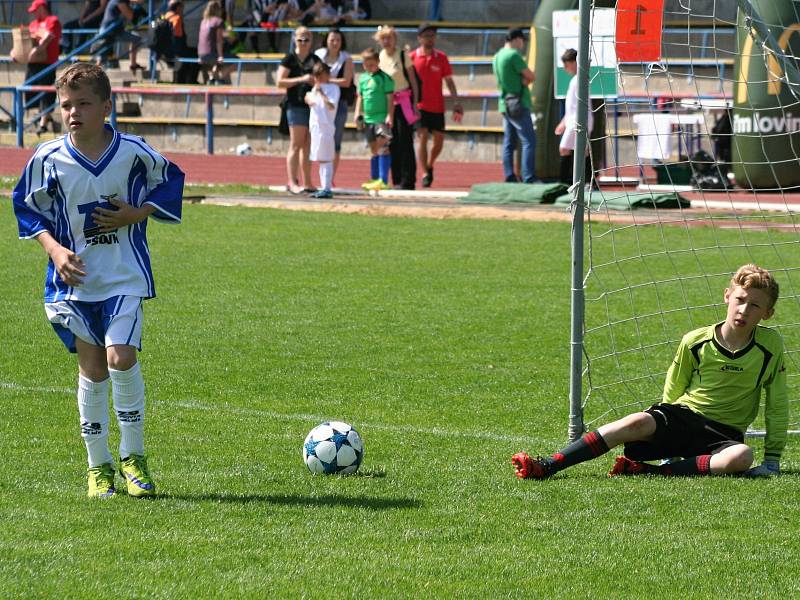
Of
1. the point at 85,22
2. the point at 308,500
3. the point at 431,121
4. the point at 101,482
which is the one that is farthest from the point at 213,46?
the point at 308,500

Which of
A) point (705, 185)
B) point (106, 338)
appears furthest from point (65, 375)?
point (705, 185)

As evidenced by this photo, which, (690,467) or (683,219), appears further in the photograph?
(683,219)

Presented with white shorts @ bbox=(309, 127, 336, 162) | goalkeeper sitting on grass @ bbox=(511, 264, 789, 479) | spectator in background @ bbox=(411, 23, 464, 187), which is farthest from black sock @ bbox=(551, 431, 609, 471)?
spectator in background @ bbox=(411, 23, 464, 187)

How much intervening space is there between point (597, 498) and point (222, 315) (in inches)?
200

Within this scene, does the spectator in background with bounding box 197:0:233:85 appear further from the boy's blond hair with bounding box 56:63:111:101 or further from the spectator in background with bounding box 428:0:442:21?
the boy's blond hair with bounding box 56:63:111:101

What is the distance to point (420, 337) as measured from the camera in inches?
361

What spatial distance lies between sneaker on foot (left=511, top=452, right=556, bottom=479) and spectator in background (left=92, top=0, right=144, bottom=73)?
81.1 feet

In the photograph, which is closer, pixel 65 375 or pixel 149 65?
pixel 65 375

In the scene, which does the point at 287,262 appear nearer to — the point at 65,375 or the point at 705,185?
the point at 65,375

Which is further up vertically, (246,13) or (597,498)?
(246,13)

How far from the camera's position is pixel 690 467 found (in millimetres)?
5758

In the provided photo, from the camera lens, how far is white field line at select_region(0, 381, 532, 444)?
6527 millimetres

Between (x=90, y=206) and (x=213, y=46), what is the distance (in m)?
23.6

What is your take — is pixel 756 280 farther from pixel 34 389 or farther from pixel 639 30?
pixel 34 389
